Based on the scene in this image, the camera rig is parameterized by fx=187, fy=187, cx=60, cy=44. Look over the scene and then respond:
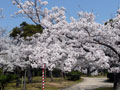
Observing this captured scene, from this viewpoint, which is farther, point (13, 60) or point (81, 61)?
point (13, 60)

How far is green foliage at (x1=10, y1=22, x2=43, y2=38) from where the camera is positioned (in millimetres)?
21078

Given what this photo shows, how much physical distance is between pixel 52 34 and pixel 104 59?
387 cm

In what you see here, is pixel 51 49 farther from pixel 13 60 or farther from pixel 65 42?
pixel 13 60

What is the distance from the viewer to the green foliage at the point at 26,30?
830 inches

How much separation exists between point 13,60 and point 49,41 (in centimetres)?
784

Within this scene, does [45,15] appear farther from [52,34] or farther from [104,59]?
[104,59]

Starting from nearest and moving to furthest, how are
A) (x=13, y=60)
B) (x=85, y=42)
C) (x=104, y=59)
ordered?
(x=104, y=59) → (x=85, y=42) → (x=13, y=60)

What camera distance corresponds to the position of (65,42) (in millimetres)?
12547

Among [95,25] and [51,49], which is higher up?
[95,25]

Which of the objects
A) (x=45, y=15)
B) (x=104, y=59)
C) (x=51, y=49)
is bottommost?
(x=104, y=59)

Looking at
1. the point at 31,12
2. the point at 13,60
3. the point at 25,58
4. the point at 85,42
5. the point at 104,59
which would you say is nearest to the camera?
the point at 104,59

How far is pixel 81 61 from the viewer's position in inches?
512

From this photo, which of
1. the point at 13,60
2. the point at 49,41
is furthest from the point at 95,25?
the point at 13,60

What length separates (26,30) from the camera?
2198 cm
